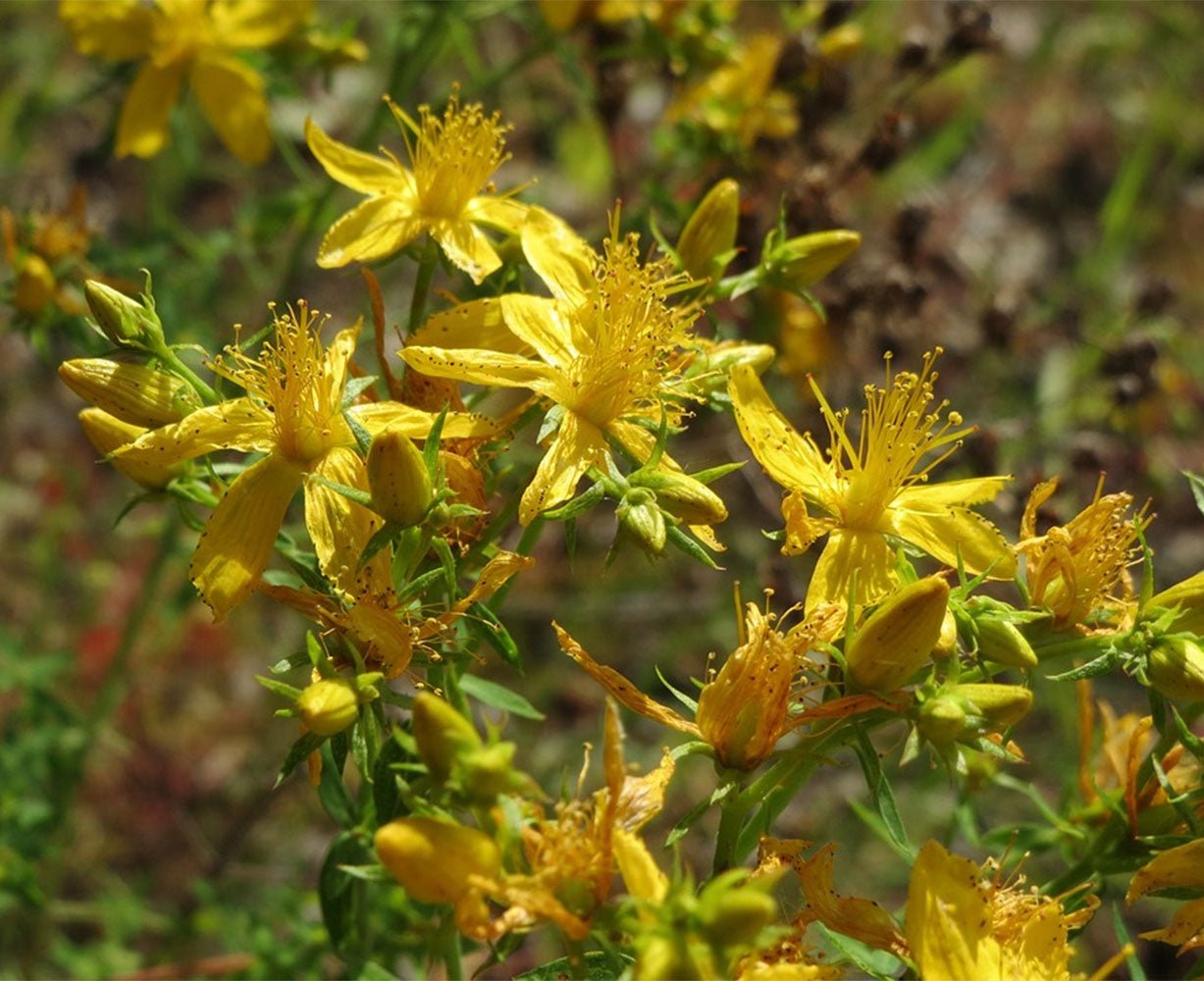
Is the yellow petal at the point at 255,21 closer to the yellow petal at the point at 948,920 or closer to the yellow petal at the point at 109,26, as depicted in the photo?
the yellow petal at the point at 109,26

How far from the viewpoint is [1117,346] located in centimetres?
308

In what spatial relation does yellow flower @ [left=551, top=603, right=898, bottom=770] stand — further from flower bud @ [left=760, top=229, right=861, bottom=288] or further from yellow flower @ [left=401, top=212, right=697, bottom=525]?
flower bud @ [left=760, top=229, right=861, bottom=288]

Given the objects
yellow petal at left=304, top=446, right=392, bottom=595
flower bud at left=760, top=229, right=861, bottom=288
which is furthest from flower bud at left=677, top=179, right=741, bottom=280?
yellow petal at left=304, top=446, right=392, bottom=595

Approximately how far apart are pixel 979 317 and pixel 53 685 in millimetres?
2765

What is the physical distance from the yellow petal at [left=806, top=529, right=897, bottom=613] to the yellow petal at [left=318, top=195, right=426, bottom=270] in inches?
32.6

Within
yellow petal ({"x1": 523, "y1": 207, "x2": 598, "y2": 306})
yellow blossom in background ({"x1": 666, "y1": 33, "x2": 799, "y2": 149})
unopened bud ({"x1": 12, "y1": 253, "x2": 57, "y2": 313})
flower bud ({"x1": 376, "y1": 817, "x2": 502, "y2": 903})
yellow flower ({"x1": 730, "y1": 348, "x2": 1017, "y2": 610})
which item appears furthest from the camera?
yellow blossom in background ({"x1": 666, "y1": 33, "x2": 799, "y2": 149})

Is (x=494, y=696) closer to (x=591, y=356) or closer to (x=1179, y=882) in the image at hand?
(x=591, y=356)

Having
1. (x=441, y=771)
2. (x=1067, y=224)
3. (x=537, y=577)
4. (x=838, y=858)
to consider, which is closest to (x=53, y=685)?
(x=537, y=577)

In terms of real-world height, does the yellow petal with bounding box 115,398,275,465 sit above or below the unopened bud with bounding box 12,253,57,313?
below

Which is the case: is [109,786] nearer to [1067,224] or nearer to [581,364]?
[581,364]

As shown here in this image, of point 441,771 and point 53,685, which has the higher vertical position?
point 441,771

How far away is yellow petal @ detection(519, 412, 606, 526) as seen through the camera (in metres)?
1.68

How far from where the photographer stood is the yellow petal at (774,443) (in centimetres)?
191

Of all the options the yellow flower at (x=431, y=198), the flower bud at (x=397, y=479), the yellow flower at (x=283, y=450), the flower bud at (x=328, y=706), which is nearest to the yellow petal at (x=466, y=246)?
the yellow flower at (x=431, y=198)
